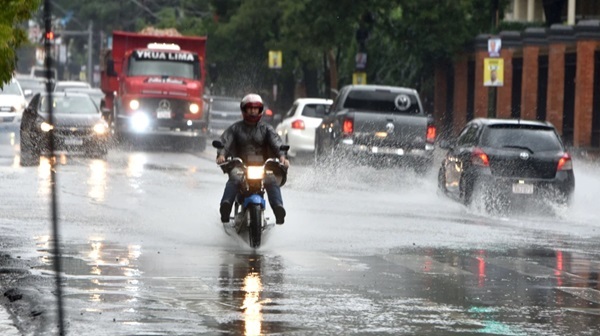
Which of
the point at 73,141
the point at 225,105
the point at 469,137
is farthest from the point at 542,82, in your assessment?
the point at 469,137

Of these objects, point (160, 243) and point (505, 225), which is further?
point (505, 225)

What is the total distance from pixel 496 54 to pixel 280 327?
113ft

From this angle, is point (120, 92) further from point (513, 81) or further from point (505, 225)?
point (505, 225)

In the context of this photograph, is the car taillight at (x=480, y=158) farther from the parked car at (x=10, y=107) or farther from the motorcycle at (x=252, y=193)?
the parked car at (x=10, y=107)

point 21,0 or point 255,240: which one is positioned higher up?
point 21,0

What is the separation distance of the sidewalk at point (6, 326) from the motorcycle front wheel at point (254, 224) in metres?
A: 5.20

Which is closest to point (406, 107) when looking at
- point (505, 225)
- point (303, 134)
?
point (303, 134)

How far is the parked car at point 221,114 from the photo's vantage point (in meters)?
56.1

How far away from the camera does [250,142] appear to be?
55.4 ft

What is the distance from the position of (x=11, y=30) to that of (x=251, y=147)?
3082mm

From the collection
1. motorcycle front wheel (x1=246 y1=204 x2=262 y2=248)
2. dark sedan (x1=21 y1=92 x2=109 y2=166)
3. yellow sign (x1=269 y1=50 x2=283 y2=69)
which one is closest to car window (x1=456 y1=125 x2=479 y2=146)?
motorcycle front wheel (x1=246 y1=204 x2=262 y2=248)

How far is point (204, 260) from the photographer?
15.3 meters

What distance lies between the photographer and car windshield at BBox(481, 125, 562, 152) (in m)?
24.0

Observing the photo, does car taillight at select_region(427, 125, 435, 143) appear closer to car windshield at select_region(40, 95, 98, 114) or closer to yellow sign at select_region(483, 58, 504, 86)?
car windshield at select_region(40, 95, 98, 114)
